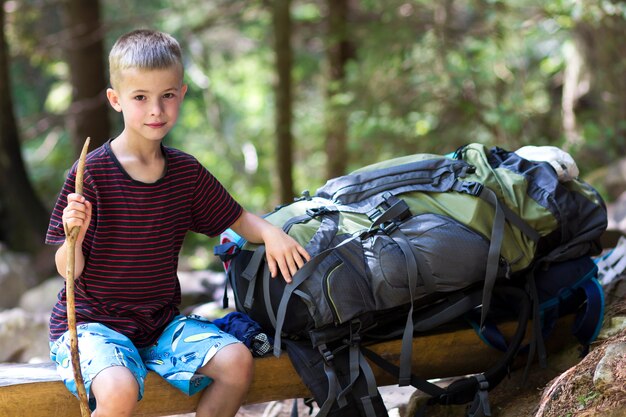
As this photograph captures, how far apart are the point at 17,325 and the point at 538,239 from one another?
4056mm

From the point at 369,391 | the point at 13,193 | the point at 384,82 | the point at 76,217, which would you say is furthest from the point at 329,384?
the point at 13,193

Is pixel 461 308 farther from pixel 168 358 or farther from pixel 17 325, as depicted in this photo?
pixel 17 325

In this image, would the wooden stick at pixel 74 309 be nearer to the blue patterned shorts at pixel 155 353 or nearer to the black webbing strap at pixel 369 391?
the blue patterned shorts at pixel 155 353

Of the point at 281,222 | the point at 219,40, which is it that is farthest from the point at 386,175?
the point at 219,40

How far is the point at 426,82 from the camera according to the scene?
9.07 metres

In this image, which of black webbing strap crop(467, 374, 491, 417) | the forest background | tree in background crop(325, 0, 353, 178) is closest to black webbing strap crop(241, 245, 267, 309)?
black webbing strap crop(467, 374, 491, 417)

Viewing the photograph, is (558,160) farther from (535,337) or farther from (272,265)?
(272,265)

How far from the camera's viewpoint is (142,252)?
312 centimetres

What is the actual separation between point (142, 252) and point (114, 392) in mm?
630

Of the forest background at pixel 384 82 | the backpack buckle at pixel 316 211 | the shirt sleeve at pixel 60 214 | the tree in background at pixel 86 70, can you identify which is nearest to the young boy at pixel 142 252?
the shirt sleeve at pixel 60 214

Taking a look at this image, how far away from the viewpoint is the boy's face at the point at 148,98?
301 centimetres

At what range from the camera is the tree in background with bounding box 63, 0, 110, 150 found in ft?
34.9

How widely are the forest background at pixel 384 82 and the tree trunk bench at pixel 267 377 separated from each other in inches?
170

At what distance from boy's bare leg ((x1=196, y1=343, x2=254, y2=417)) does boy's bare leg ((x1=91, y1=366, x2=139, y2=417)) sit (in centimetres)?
37
